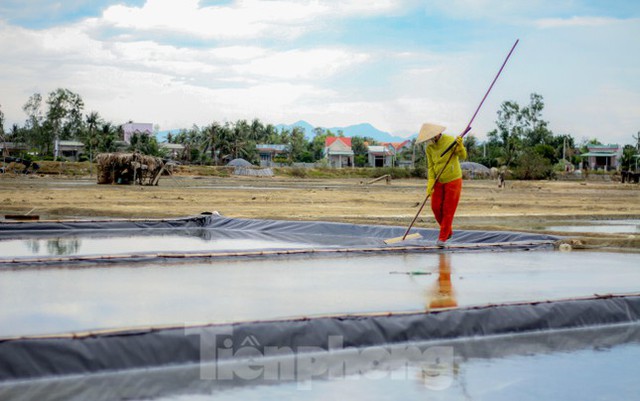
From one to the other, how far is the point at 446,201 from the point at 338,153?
8240cm

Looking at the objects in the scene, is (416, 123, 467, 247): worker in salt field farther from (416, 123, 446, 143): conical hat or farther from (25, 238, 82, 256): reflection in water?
(25, 238, 82, 256): reflection in water

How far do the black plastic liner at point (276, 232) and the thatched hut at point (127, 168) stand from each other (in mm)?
21825

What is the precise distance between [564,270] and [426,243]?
7.21ft

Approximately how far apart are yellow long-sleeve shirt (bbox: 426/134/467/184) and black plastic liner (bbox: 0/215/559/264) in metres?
0.70

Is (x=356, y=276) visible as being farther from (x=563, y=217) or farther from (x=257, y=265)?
(x=563, y=217)

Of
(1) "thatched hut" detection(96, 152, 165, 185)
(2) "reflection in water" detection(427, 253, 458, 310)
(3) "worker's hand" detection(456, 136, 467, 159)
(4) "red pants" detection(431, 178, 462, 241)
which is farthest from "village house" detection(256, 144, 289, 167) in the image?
(2) "reflection in water" detection(427, 253, 458, 310)

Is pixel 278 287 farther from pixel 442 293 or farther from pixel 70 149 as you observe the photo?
pixel 70 149

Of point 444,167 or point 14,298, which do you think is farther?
point 444,167

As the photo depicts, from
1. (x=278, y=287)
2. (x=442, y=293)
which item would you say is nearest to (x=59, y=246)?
(x=278, y=287)

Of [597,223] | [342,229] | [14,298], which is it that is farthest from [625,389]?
[597,223]

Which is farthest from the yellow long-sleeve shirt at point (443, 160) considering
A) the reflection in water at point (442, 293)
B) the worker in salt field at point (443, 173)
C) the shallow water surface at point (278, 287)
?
the reflection in water at point (442, 293)

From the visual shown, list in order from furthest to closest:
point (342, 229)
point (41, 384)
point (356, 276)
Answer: point (342, 229)
point (356, 276)
point (41, 384)

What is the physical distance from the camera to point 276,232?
11383 millimetres

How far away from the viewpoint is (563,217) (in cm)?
1591
